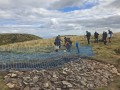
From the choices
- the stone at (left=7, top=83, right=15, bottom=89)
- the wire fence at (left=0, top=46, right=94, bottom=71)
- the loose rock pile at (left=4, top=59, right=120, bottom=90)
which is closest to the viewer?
the stone at (left=7, top=83, right=15, bottom=89)

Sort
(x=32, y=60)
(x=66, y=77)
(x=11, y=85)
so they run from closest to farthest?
(x=11, y=85), (x=66, y=77), (x=32, y=60)

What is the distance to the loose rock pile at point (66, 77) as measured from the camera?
28469 mm

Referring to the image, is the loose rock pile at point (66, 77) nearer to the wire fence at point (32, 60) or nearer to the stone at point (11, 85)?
the stone at point (11, 85)

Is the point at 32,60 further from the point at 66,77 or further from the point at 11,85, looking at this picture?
the point at 11,85

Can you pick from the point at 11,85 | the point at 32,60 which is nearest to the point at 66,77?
the point at 32,60

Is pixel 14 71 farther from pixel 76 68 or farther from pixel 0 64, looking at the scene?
pixel 76 68

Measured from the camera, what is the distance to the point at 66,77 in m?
31.0

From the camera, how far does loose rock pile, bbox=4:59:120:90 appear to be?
1121 inches

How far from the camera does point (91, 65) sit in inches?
1410

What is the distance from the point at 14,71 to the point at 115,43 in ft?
100

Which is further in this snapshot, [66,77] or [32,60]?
[32,60]

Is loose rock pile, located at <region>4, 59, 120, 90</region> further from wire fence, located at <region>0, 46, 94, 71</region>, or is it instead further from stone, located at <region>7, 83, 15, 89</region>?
wire fence, located at <region>0, 46, 94, 71</region>

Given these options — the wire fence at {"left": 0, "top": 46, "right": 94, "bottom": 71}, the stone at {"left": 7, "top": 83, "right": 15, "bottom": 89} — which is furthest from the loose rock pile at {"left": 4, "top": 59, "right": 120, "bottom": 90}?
the wire fence at {"left": 0, "top": 46, "right": 94, "bottom": 71}

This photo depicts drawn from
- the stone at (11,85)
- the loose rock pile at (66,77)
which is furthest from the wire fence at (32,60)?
the stone at (11,85)
